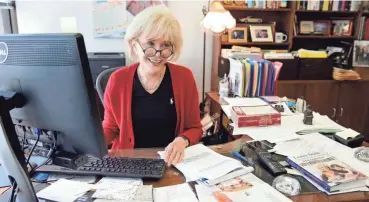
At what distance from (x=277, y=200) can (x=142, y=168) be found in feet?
1.49

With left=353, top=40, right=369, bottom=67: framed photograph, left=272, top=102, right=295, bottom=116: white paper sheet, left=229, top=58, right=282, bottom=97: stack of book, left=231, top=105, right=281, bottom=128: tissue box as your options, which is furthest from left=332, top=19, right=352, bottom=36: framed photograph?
left=231, top=105, right=281, bottom=128: tissue box

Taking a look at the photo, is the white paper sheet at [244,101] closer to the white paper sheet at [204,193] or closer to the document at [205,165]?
the document at [205,165]

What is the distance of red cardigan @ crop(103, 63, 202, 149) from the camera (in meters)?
1.57

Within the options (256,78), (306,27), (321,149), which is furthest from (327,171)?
(306,27)

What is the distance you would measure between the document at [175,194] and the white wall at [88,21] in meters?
2.48

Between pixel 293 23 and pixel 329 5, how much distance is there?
1.52 ft

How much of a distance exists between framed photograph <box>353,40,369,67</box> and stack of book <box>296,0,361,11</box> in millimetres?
376

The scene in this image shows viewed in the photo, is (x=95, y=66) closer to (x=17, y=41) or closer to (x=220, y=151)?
(x=220, y=151)

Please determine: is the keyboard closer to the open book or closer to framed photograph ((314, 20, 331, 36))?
the open book

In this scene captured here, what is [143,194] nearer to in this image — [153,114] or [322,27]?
[153,114]

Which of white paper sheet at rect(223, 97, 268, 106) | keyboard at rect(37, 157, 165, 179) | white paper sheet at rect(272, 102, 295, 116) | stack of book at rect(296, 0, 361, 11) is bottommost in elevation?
white paper sheet at rect(223, 97, 268, 106)

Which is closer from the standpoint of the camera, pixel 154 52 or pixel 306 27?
pixel 154 52

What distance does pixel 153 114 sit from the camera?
5.31 feet

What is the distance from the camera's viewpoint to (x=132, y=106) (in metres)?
1.59
